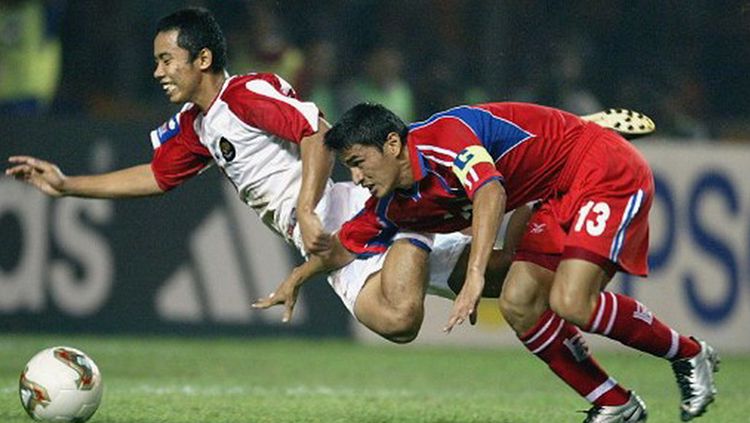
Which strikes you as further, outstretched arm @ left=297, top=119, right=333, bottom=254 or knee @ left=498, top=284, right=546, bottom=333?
outstretched arm @ left=297, top=119, right=333, bottom=254

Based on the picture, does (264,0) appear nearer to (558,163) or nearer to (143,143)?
(143,143)

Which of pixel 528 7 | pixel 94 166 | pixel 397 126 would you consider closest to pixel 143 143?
pixel 94 166

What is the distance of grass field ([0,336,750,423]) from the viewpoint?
25.2ft

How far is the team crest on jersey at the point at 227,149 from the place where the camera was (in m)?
7.69

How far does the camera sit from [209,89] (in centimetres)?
766

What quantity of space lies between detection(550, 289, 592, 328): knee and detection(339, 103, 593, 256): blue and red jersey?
524 millimetres

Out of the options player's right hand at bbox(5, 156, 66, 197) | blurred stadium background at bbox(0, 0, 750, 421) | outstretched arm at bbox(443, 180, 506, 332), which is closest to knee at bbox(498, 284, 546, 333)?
outstretched arm at bbox(443, 180, 506, 332)

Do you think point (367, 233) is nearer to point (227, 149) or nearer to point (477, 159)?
point (227, 149)

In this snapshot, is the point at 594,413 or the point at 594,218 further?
the point at 594,413

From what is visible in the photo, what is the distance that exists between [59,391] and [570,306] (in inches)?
84.9

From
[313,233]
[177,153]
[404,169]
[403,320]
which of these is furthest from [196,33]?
[403,320]

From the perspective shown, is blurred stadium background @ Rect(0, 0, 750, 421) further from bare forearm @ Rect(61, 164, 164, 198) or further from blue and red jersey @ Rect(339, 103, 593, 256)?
blue and red jersey @ Rect(339, 103, 593, 256)

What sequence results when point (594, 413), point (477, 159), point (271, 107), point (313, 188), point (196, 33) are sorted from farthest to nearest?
1. point (196, 33)
2. point (271, 107)
3. point (313, 188)
4. point (594, 413)
5. point (477, 159)

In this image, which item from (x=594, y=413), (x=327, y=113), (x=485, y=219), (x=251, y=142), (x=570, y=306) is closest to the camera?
(x=485, y=219)
